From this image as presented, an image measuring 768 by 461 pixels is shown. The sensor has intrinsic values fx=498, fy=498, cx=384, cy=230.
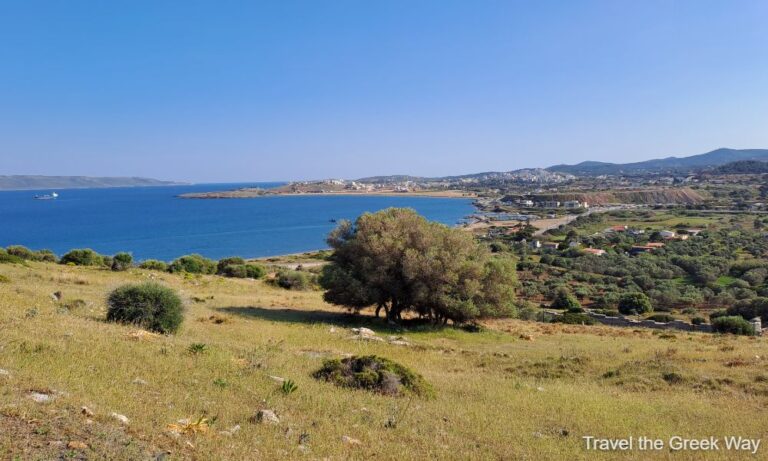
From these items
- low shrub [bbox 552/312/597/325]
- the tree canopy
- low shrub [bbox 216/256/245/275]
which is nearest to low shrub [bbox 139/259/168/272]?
low shrub [bbox 216/256/245/275]

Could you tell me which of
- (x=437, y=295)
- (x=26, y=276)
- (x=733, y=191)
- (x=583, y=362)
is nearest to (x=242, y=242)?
(x=26, y=276)

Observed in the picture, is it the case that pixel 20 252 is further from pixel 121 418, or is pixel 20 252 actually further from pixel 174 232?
pixel 174 232

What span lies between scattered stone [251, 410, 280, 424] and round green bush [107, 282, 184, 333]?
898 cm

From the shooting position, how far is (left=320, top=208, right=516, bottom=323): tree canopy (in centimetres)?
2445

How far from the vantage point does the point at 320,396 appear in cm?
1021

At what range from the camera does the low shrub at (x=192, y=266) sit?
47.1 meters

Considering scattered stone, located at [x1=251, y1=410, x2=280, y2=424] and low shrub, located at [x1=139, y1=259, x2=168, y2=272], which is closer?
scattered stone, located at [x1=251, y1=410, x2=280, y2=424]

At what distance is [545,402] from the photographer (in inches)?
464

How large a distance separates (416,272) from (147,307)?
12.4 metres

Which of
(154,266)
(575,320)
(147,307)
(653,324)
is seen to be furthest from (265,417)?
(154,266)

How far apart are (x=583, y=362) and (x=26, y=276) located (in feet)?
93.2

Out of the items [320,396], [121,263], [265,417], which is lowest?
[121,263]

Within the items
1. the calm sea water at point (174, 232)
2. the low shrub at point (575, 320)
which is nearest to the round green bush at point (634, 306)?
the low shrub at point (575, 320)

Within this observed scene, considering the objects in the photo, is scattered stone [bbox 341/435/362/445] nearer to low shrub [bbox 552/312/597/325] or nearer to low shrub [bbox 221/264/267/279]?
low shrub [bbox 552/312/597/325]
